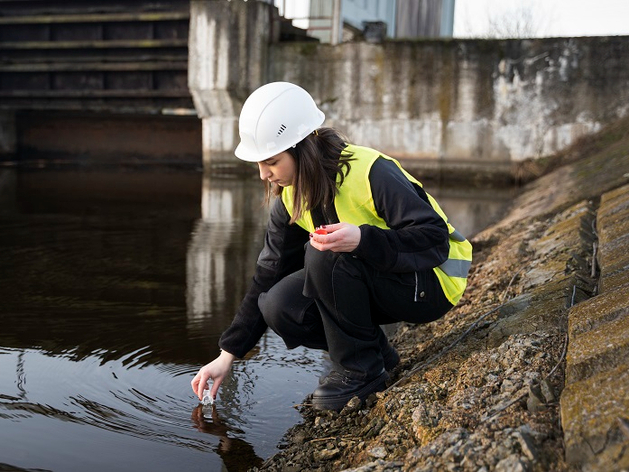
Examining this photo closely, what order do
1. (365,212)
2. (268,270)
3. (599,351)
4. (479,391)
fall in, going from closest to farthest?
(599,351)
(479,391)
(365,212)
(268,270)

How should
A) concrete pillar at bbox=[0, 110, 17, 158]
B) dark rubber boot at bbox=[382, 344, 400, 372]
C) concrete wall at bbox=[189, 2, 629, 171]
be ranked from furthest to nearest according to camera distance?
concrete pillar at bbox=[0, 110, 17, 158]
concrete wall at bbox=[189, 2, 629, 171]
dark rubber boot at bbox=[382, 344, 400, 372]

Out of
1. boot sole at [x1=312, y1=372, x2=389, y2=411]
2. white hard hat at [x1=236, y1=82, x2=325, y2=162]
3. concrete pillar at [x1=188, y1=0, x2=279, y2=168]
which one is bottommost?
boot sole at [x1=312, y1=372, x2=389, y2=411]

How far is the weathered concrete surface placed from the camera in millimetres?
1548

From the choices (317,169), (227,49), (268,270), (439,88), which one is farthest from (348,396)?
(227,49)

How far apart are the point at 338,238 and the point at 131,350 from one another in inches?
59.0

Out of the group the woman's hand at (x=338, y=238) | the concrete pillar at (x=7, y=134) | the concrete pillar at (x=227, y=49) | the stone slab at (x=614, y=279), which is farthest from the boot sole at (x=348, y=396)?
the concrete pillar at (x=7, y=134)

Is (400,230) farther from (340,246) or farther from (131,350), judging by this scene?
(131,350)

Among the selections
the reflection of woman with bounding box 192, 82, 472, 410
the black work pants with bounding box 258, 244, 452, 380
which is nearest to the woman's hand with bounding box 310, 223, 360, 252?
the reflection of woman with bounding box 192, 82, 472, 410

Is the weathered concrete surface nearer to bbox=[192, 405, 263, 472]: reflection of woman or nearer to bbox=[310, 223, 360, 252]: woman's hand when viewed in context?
bbox=[310, 223, 360, 252]: woman's hand

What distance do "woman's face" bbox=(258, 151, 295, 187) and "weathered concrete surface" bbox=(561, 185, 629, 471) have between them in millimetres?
940

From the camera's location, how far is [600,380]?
5.91 ft

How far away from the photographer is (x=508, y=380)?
222 centimetres

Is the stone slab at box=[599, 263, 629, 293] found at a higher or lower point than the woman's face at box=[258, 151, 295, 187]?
lower

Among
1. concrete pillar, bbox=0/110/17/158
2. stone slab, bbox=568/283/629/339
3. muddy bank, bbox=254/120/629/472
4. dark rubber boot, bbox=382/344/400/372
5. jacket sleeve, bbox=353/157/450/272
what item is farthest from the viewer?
concrete pillar, bbox=0/110/17/158
